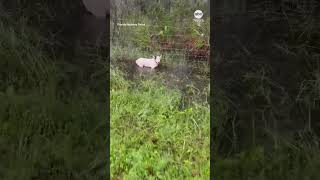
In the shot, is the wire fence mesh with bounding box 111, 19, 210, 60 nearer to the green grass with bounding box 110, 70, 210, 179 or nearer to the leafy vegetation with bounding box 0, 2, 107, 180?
the green grass with bounding box 110, 70, 210, 179

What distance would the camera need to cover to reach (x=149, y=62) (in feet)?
11.0

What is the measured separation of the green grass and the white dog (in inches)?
4.4

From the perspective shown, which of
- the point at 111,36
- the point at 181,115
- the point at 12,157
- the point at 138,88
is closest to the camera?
the point at 12,157

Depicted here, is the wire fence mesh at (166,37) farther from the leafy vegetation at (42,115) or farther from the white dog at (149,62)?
the leafy vegetation at (42,115)

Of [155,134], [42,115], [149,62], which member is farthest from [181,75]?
[42,115]

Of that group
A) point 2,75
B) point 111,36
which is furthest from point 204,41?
point 2,75

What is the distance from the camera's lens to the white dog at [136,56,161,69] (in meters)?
3.33

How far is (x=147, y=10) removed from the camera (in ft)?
11.3

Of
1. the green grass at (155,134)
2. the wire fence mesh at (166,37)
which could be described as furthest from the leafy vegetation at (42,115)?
the wire fence mesh at (166,37)

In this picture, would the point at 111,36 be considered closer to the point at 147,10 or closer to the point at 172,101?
the point at 147,10

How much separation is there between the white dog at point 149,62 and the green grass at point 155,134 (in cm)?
11

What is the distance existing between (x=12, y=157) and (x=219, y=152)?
3.49ft

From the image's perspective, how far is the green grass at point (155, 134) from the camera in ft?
8.71

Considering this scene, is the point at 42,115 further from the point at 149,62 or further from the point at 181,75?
the point at 181,75
